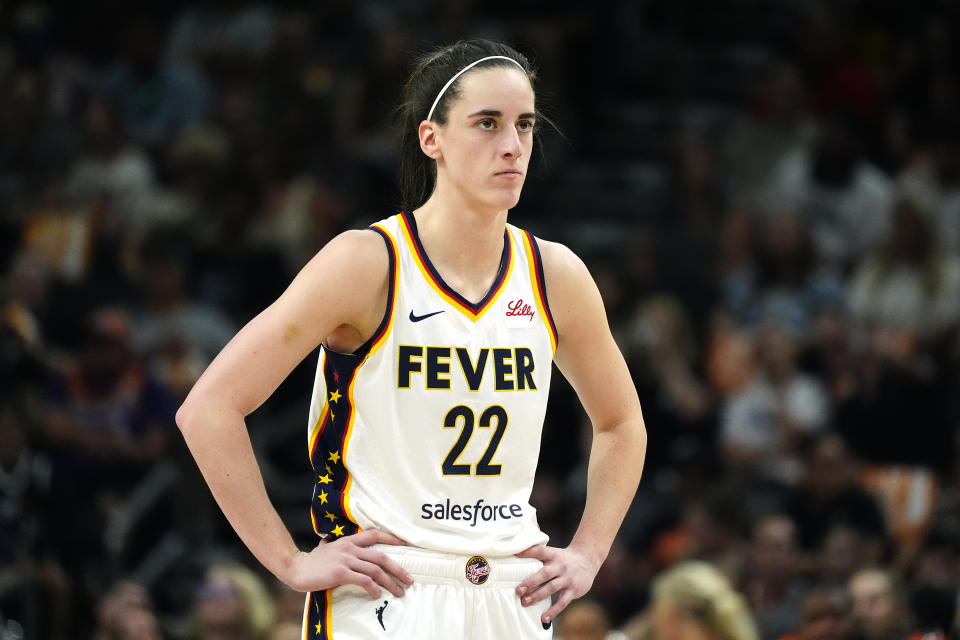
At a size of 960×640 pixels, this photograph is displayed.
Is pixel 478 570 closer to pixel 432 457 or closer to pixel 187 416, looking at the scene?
pixel 432 457

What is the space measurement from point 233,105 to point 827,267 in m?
4.55

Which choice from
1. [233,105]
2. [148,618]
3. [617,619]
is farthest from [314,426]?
[233,105]

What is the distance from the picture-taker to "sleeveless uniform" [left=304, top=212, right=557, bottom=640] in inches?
140

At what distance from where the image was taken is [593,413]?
4.10 m

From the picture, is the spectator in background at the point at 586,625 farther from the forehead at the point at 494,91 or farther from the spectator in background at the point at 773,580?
the forehead at the point at 494,91

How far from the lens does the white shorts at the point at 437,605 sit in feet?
11.5

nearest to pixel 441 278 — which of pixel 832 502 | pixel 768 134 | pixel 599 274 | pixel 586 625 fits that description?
pixel 586 625

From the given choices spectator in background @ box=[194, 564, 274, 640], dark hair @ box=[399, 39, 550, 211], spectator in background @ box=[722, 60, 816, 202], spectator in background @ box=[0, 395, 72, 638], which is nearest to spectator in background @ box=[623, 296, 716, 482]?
spectator in background @ box=[722, 60, 816, 202]

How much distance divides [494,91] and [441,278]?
485 mm

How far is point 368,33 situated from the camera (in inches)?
467

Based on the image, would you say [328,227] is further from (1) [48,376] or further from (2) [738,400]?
(2) [738,400]

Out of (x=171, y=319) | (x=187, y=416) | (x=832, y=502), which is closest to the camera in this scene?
(x=187, y=416)

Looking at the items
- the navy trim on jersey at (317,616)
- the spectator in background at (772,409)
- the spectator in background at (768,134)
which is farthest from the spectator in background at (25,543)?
the spectator in background at (768,134)

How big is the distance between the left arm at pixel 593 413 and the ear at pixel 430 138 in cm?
39
